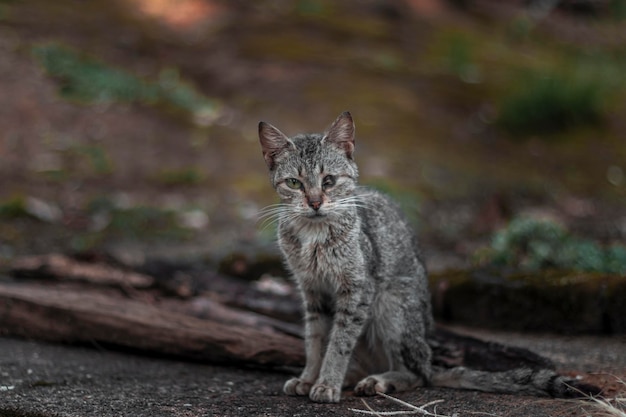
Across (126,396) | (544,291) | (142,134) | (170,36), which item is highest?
(170,36)

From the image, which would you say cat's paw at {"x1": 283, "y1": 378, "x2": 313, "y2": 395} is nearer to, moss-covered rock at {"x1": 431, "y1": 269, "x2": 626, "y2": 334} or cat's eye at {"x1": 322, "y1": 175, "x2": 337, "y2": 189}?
cat's eye at {"x1": 322, "y1": 175, "x2": 337, "y2": 189}

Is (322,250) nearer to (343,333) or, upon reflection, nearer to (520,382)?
(343,333)

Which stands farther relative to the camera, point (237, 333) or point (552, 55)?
point (552, 55)

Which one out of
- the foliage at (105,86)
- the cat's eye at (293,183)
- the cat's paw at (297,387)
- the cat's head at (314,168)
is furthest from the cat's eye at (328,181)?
the foliage at (105,86)

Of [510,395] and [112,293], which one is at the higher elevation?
[112,293]

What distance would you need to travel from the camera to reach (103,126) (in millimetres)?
9297

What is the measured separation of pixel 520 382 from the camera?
350cm

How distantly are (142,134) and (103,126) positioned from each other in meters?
0.48

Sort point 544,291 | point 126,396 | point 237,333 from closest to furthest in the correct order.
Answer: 1. point 126,396
2. point 237,333
3. point 544,291

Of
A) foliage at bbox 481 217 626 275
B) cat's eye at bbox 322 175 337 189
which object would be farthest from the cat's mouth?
foliage at bbox 481 217 626 275

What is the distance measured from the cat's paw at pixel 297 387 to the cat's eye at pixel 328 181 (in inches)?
37.6

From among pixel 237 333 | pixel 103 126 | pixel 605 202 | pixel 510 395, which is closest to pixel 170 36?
pixel 103 126

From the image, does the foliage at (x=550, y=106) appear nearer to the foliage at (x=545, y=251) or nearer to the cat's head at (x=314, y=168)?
the foliage at (x=545, y=251)

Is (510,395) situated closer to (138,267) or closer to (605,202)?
(138,267)
